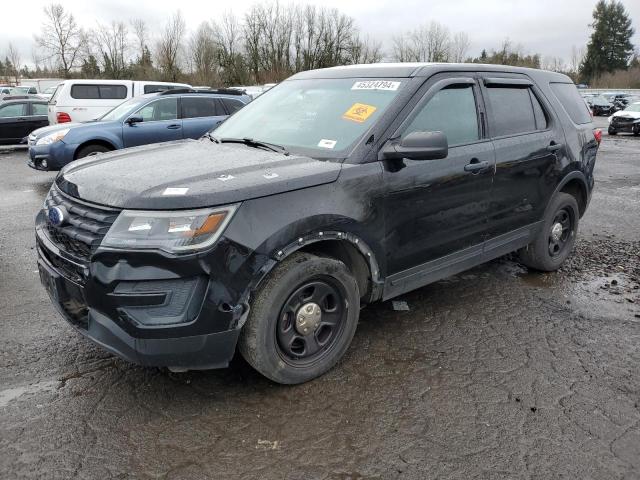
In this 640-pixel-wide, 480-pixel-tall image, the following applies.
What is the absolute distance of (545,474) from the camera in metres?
2.42

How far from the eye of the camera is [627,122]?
2303cm

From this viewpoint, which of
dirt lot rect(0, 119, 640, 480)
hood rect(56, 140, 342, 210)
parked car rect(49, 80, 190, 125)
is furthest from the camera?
parked car rect(49, 80, 190, 125)

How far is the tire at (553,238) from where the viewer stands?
15.8ft

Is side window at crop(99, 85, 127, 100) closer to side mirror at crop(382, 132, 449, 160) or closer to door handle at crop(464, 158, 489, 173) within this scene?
Answer: door handle at crop(464, 158, 489, 173)

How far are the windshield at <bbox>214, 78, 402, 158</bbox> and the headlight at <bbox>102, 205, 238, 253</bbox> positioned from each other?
0.99 meters

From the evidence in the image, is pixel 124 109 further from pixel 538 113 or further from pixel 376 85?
pixel 538 113

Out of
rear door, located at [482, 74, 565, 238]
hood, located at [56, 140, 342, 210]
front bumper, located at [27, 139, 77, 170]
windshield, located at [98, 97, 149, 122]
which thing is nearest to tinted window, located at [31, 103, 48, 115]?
windshield, located at [98, 97, 149, 122]

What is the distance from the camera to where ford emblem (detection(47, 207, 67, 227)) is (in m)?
2.86

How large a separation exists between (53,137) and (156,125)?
6.04 ft

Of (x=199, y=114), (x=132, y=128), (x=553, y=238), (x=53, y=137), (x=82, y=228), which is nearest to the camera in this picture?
(x=82, y=228)

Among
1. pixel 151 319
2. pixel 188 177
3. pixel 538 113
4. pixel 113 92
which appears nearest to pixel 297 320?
pixel 151 319

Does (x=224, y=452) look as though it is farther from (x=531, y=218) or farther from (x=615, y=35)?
(x=615, y=35)

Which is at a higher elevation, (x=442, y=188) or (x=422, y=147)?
(x=422, y=147)

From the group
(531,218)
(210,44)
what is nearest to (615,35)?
(210,44)
